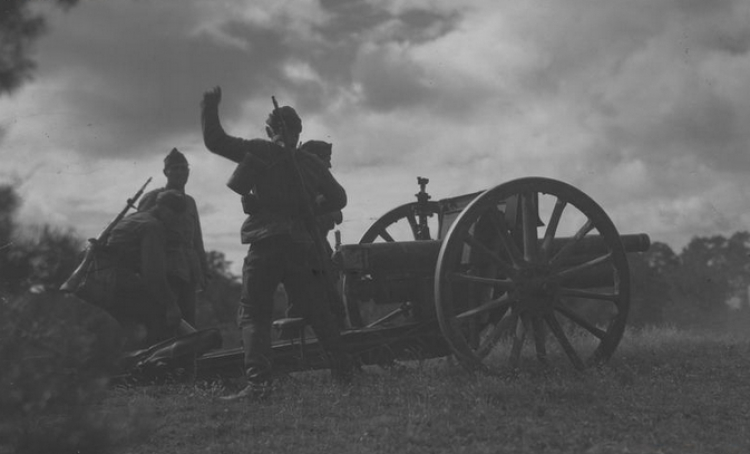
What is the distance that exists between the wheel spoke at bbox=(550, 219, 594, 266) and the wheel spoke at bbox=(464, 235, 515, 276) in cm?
40

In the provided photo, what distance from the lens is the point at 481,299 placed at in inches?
265

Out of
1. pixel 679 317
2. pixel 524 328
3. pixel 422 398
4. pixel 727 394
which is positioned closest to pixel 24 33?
pixel 422 398

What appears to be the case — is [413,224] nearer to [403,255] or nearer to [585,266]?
[403,255]

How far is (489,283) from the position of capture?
6359 mm

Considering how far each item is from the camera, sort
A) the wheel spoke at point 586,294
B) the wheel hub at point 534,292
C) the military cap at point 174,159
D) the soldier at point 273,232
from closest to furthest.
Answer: the soldier at point 273,232, the wheel hub at point 534,292, the wheel spoke at point 586,294, the military cap at point 174,159

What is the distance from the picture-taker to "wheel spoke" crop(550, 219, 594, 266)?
6.59m

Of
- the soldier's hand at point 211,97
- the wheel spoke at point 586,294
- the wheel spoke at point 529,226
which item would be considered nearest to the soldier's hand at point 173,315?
the soldier's hand at point 211,97

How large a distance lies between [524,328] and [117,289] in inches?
123

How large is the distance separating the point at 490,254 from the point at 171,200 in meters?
2.78

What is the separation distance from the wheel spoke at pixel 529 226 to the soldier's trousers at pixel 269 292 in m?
1.52

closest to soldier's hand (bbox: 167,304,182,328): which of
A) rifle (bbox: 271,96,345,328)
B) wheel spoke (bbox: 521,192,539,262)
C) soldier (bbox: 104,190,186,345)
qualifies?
soldier (bbox: 104,190,186,345)

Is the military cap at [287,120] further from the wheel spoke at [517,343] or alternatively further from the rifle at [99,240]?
the wheel spoke at [517,343]

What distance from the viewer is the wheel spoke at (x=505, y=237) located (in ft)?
20.9

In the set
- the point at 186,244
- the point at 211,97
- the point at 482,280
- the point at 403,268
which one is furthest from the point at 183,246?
the point at 482,280
